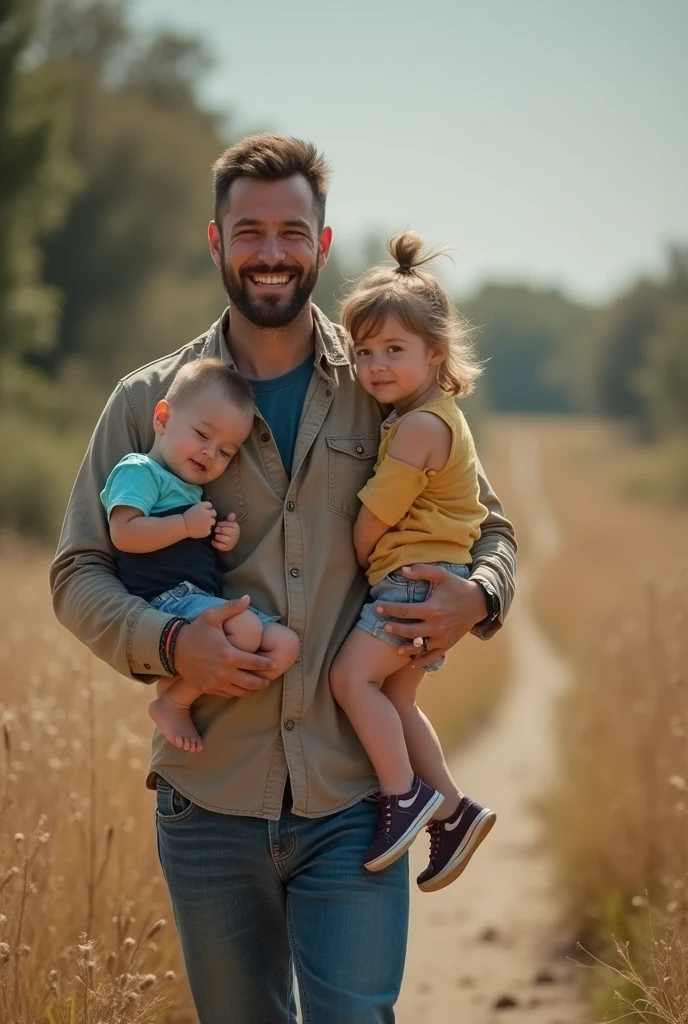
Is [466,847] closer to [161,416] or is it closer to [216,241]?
[161,416]

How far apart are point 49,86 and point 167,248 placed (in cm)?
810

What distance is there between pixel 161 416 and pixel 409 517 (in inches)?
29.3

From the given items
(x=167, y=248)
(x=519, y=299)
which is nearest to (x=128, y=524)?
(x=167, y=248)

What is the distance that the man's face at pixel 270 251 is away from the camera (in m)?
3.38

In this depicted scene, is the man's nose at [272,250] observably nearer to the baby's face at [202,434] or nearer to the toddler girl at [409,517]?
the toddler girl at [409,517]

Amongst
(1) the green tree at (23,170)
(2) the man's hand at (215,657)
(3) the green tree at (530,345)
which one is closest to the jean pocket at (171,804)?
(2) the man's hand at (215,657)

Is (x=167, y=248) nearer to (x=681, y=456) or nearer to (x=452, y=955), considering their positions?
(x=681, y=456)

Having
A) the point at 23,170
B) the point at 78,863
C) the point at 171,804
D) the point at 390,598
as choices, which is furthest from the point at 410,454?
the point at 23,170

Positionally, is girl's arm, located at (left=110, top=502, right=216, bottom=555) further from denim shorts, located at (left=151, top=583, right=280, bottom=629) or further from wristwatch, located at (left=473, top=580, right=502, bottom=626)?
wristwatch, located at (left=473, top=580, right=502, bottom=626)

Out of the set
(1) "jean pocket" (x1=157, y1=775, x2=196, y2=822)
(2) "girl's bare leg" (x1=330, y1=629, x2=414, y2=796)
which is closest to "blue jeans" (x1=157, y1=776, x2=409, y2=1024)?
(1) "jean pocket" (x1=157, y1=775, x2=196, y2=822)

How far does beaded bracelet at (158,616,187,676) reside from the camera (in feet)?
10.1

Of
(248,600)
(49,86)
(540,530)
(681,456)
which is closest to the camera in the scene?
(248,600)

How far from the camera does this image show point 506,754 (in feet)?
35.2

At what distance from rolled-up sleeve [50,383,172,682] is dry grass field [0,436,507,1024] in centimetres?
37
